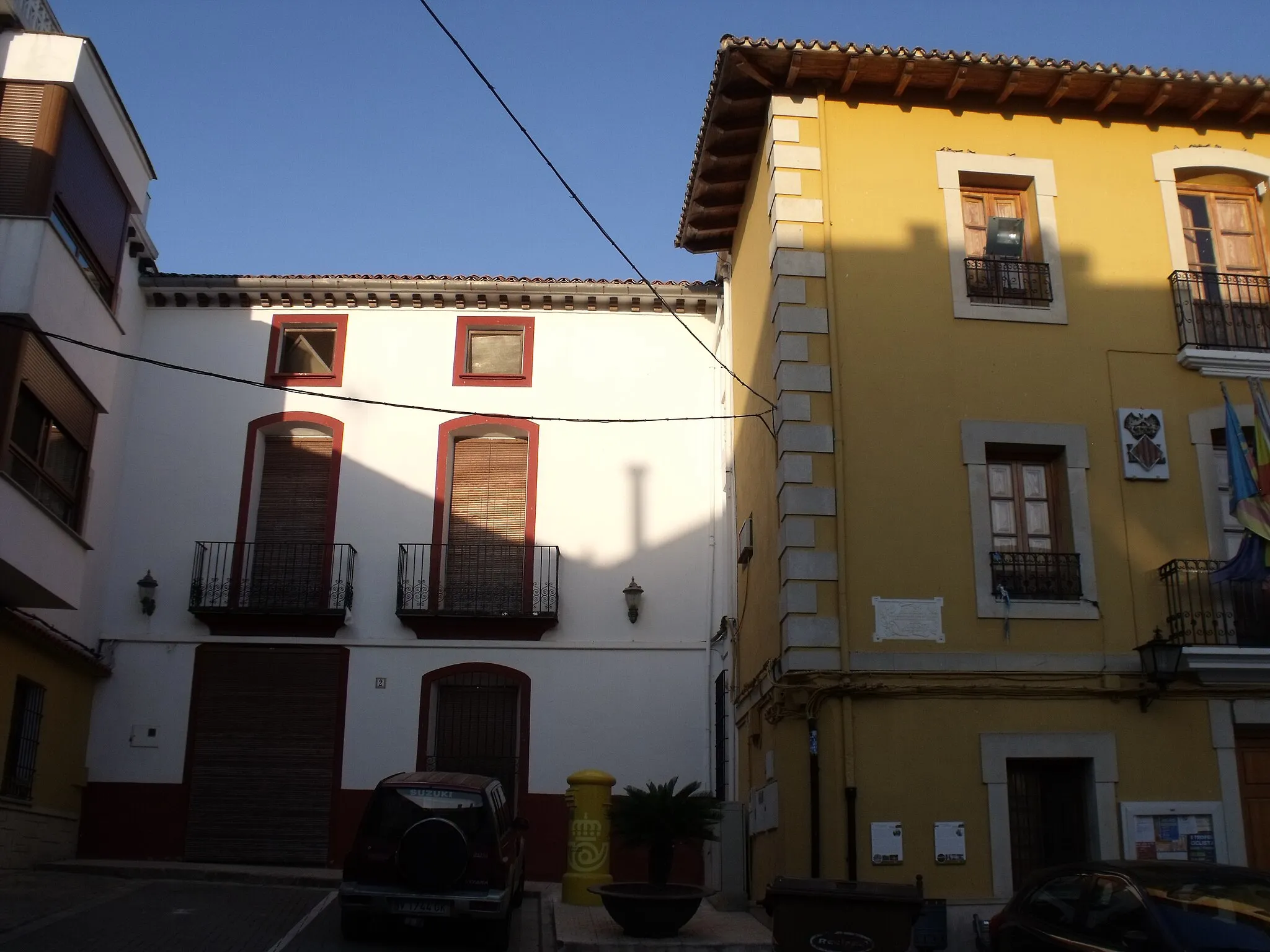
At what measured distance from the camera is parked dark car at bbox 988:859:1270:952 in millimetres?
6523

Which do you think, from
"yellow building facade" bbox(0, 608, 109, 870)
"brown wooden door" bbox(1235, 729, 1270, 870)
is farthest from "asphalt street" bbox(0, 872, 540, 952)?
"brown wooden door" bbox(1235, 729, 1270, 870)

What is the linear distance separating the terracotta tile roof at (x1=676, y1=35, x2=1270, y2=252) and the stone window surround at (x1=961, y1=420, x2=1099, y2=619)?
3680 millimetres

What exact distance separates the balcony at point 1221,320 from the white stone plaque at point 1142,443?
769mm

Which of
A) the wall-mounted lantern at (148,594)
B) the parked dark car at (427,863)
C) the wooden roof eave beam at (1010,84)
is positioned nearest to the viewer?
the parked dark car at (427,863)

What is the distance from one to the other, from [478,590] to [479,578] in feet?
0.62

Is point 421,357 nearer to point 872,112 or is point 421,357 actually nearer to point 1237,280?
point 872,112

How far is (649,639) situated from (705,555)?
149 cm

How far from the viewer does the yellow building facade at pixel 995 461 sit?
1095 centimetres

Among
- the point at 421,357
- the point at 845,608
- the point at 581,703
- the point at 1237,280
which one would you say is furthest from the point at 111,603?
the point at 1237,280

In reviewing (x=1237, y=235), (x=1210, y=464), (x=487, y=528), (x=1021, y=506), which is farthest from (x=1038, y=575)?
(x=487, y=528)

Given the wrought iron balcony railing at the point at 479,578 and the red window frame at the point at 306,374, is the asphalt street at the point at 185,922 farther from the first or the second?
the red window frame at the point at 306,374

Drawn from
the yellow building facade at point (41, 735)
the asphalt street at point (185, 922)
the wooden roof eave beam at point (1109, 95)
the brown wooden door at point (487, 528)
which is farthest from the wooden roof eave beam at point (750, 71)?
the yellow building facade at point (41, 735)

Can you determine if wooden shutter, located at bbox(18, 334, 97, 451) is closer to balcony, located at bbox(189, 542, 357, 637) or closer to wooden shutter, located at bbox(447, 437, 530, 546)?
balcony, located at bbox(189, 542, 357, 637)

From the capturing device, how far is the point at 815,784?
10.8 meters
